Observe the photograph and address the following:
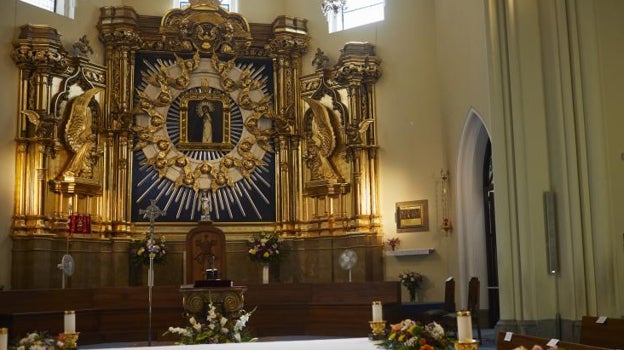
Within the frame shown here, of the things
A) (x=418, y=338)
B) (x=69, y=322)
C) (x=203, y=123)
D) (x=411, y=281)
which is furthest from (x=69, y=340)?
(x=203, y=123)

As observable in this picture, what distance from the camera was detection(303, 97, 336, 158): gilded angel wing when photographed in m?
16.1

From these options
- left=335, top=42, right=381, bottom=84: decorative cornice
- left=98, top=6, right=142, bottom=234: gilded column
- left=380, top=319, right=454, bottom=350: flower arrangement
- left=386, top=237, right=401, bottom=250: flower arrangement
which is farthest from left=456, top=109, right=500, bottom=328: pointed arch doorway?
left=380, top=319, right=454, bottom=350: flower arrangement

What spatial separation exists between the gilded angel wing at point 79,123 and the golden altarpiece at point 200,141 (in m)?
0.03

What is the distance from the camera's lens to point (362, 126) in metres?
15.7

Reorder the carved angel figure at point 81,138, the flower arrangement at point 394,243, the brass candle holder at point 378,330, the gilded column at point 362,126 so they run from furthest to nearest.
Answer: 1. the gilded column at point 362,126
2. the flower arrangement at point 394,243
3. the carved angel figure at point 81,138
4. the brass candle holder at point 378,330

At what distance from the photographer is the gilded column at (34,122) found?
1435 cm

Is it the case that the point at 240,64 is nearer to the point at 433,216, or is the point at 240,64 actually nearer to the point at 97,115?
the point at 97,115

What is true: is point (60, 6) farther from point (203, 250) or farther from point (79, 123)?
point (203, 250)

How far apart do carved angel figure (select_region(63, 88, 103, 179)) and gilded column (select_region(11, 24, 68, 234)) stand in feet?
1.23

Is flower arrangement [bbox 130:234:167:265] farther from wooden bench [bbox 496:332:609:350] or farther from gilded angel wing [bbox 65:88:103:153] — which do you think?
wooden bench [bbox 496:332:609:350]

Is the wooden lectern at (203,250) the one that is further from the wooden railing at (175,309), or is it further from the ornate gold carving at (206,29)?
the ornate gold carving at (206,29)

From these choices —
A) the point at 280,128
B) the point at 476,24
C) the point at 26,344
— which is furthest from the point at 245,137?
the point at 26,344

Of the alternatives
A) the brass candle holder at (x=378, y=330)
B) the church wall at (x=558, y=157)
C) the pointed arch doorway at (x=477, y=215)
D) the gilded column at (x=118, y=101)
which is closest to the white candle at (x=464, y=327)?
the brass candle holder at (x=378, y=330)

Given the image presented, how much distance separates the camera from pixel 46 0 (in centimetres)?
1587
